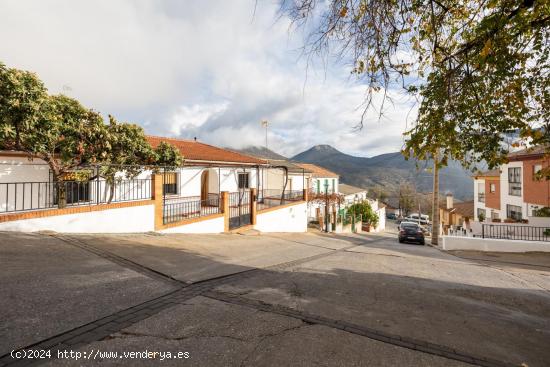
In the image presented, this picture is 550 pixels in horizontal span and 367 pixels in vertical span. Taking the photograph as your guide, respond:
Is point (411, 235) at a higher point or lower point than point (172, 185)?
lower

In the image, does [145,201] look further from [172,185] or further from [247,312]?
[247,312]

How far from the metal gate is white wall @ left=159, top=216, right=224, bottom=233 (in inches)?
39.5

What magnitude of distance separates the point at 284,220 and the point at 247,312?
1568 cm

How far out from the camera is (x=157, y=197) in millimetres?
10391

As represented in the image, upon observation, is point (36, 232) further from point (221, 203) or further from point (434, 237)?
point (434, 237)

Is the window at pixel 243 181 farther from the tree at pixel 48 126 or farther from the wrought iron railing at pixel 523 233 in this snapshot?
the wrought iron railing at pixel 523 233

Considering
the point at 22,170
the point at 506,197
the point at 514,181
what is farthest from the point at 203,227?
the point at 506,197

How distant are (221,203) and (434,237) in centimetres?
1531

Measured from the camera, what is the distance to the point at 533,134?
516 centimetres

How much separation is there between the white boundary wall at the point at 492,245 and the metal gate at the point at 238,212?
11005 millimetres

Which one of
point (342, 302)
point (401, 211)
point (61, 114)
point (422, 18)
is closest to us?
point (342, 302)

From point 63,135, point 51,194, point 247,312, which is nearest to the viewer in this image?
point 247,312

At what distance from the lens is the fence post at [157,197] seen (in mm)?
A: 10336

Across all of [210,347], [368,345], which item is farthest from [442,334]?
[210,347]
